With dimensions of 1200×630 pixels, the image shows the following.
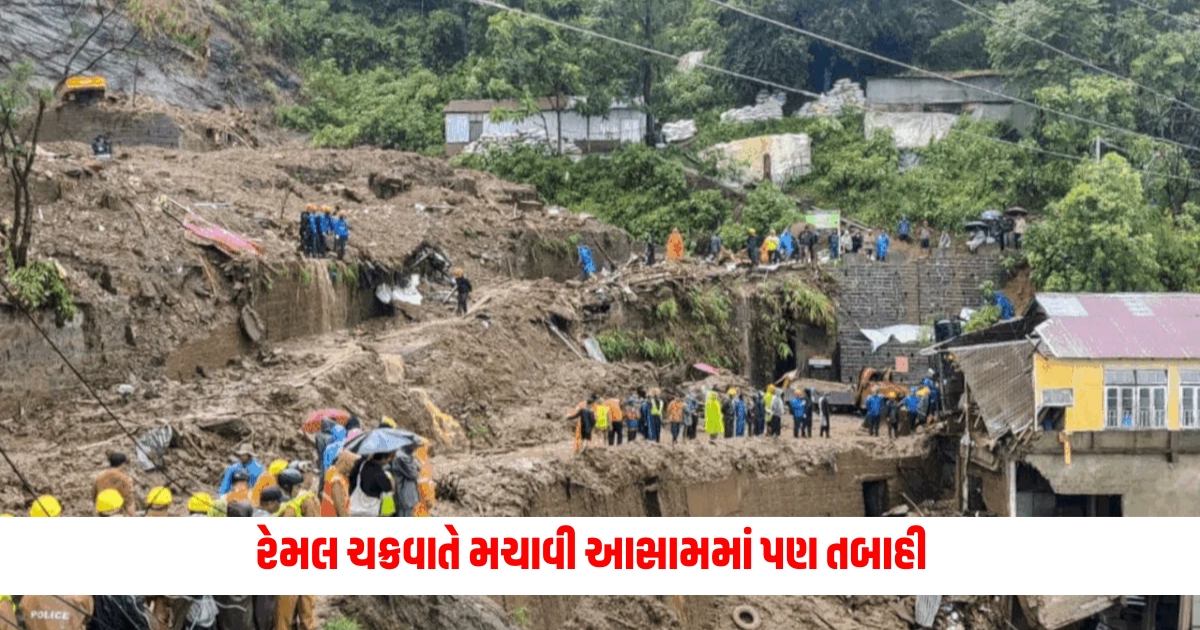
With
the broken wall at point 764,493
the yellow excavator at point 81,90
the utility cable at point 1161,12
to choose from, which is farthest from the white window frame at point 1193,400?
the yellow excavator at point 81,90

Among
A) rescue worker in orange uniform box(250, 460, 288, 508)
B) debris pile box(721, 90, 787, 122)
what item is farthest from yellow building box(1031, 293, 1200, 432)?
debris pile box(721, 90, 787, 122)

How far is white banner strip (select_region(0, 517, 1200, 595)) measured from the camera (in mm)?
11484

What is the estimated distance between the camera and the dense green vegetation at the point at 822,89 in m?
39.1

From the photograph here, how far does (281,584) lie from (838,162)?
113 feet

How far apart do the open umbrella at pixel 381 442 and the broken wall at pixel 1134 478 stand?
14.7 metres

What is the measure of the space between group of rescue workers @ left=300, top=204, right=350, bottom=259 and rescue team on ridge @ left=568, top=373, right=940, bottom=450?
520 cm

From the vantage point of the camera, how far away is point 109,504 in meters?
12.5

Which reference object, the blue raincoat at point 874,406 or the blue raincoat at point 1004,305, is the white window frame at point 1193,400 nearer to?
the blue raincoat at point 874,406

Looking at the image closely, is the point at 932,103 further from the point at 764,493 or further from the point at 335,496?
the point at 335,496

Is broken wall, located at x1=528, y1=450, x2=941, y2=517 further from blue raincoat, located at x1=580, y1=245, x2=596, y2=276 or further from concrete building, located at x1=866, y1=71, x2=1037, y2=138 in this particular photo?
concrete building, located at x1=866, y1=71, x2=1037, y2=138

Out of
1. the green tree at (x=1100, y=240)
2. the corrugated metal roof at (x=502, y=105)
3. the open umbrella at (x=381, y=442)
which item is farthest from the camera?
the corrugated metal roof at (x=502, y=105)

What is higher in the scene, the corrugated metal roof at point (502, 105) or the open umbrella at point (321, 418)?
the corrugated metal roof at point (502, 105)

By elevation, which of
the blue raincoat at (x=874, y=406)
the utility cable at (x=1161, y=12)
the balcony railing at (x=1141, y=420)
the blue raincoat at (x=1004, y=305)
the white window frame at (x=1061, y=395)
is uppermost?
the utility cable at (x=1161, y=12)

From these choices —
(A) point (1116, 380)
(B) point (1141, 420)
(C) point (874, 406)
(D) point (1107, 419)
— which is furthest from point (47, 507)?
(C) point (874, 406)
